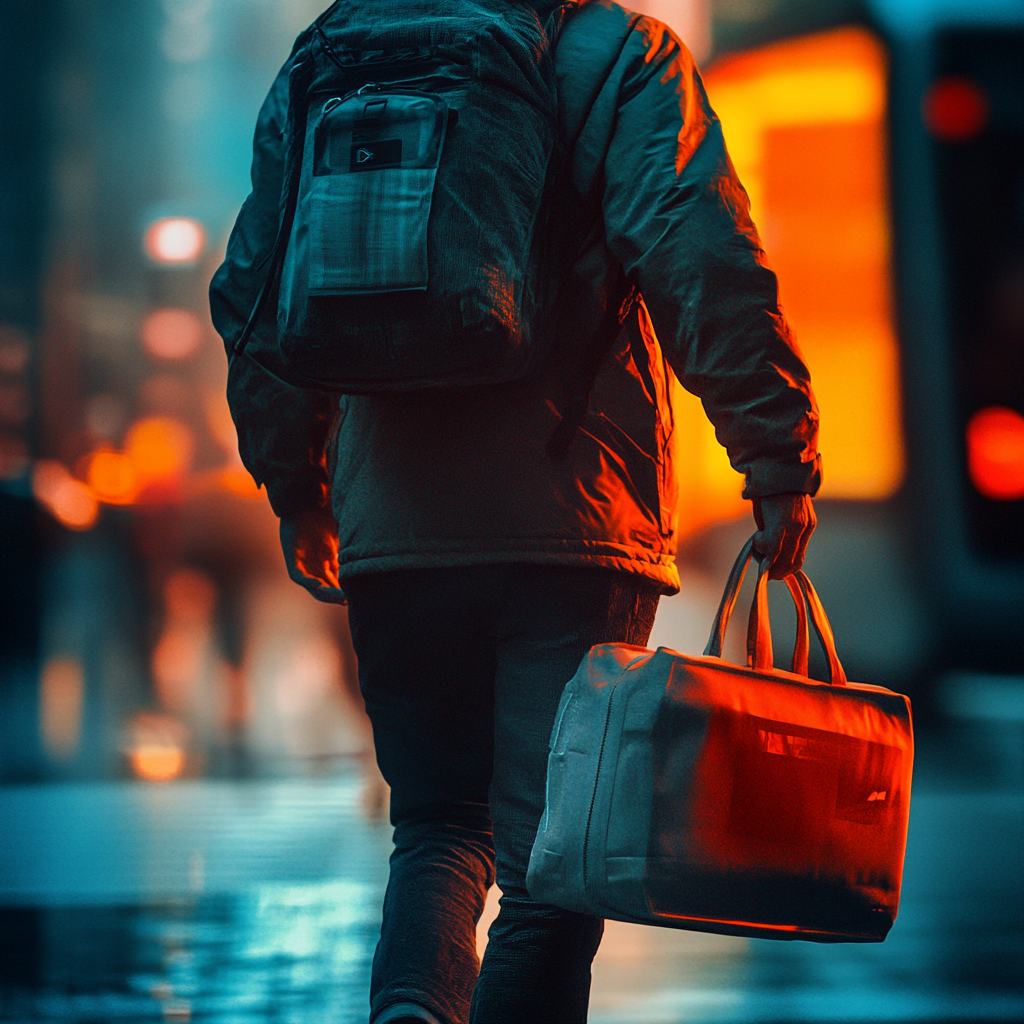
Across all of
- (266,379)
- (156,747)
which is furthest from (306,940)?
(156,747)

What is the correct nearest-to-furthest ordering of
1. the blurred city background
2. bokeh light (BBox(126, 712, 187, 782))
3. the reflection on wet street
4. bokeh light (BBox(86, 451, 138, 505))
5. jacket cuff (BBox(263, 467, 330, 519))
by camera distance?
jacket cuff (BBox(263, 467, 330, 519)) → the reflection on wet street → bokeh light (BBox(126, 712, 187, 782)) → the blurred city background → bokeh light (BBox(86, 451, 138, 505))

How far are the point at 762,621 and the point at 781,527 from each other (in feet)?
0.46

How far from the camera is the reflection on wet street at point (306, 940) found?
295cm

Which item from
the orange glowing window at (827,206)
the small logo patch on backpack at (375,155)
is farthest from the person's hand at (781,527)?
the orange glowing window at (827,206)

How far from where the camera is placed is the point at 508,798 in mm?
1919

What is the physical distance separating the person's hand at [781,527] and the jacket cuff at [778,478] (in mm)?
13

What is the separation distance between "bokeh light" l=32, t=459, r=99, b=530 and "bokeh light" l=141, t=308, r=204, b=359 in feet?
4.50

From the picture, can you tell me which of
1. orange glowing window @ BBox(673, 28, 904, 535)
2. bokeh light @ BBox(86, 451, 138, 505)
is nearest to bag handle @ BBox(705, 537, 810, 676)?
orange glowing window @ BBox(673, 28, 904, 535)

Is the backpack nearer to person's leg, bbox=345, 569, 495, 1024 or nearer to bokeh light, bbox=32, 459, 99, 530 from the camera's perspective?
person's leg, bbox=345, 569, 495, 1024

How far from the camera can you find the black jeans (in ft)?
6.17

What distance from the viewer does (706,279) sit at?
73.8 inches

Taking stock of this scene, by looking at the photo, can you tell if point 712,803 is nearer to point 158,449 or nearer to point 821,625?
point 821,625

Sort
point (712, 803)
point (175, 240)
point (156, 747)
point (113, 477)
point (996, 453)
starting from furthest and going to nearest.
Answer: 1. point (175, 240)
2. point (113, 477)
3. point (996, 453)
4. point (156, 747)
5. point (712, 803)

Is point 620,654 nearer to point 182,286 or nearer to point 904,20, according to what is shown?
point 904,20
